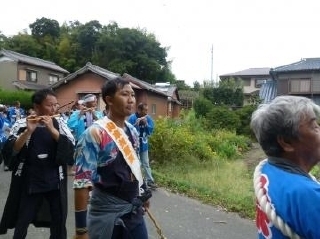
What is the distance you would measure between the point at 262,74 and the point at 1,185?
160ft

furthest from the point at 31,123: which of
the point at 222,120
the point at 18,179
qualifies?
the point at 222,120

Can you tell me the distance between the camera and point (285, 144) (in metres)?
1.54

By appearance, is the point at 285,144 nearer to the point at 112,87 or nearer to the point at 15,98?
the point at 112,87

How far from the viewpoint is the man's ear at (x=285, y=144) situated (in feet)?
5.05

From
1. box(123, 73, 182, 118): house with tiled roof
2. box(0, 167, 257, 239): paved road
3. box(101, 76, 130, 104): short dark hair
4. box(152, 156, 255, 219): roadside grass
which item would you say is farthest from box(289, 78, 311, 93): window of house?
box(101, 76, 130, 104): short dark hair

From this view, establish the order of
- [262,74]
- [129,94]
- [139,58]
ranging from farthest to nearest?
1. [262,74]
2. [139,58]
3. [129,94]

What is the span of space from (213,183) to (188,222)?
118 inches

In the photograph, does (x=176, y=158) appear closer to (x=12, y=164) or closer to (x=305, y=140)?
(x=12, y=164)

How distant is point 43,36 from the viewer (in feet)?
176

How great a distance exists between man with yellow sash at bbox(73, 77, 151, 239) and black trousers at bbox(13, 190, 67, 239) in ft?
4.10

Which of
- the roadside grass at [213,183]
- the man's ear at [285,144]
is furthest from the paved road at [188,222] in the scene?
the man's ear at [285,144]

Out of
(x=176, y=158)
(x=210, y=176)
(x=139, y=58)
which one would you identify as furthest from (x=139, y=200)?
(x=139, y=58)

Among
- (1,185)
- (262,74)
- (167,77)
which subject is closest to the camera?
(1,185)

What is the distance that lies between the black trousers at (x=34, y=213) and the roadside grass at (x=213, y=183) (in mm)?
Result: 3362
